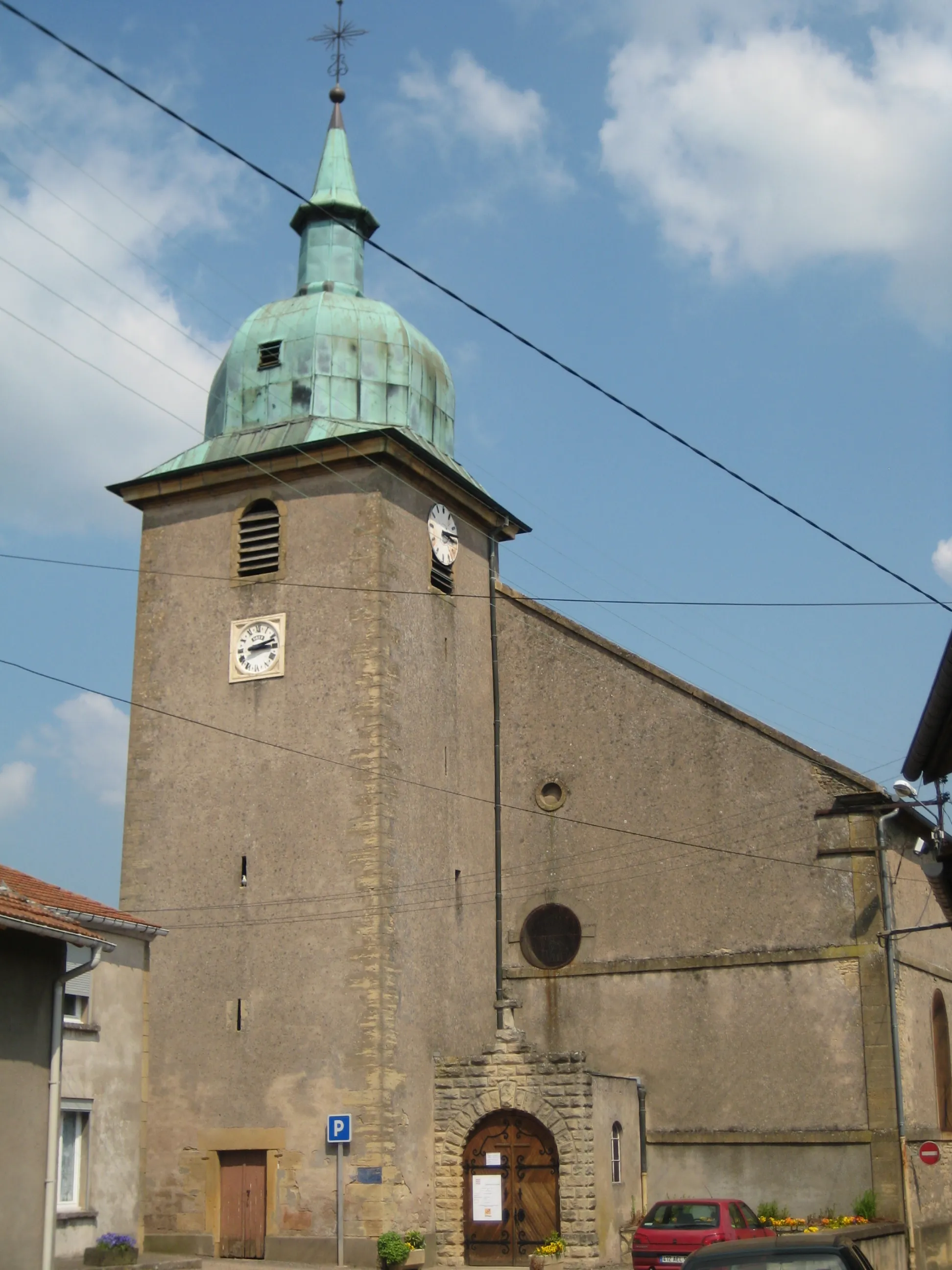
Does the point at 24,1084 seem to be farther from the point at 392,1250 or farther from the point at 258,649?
the point at 258,649

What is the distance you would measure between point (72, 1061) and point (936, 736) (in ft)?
37.8

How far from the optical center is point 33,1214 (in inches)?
624

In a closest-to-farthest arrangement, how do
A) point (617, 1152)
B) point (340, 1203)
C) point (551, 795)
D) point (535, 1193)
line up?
point (340, 1203)
point (535, 1193)
point (617, 1152)
point (551, 795)

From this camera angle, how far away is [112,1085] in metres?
20.7

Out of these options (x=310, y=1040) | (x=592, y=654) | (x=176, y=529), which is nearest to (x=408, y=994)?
(x=310, y=1040)

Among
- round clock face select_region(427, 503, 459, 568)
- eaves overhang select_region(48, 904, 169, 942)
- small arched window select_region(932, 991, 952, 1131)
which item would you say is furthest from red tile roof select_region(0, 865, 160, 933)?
small arched window select_region(932, 991, 952, 1131)

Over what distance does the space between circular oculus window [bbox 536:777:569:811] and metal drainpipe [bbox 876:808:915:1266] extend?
19.2 ft

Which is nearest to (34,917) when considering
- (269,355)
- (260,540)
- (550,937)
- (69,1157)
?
(69,1157)

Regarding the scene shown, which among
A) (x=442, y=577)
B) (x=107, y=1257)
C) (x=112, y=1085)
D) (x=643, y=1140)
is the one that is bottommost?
(x=107, y=1257)

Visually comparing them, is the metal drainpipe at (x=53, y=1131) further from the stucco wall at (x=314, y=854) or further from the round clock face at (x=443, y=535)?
the round clock face at (x=443, y=535)

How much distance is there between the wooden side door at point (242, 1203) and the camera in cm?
2452

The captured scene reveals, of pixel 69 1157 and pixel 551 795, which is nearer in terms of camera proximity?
pixel 69 1157

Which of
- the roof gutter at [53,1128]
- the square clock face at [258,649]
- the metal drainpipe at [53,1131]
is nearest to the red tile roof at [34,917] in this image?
the roof gutter at [53,1128]

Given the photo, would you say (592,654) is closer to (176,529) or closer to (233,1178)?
(176,529)
